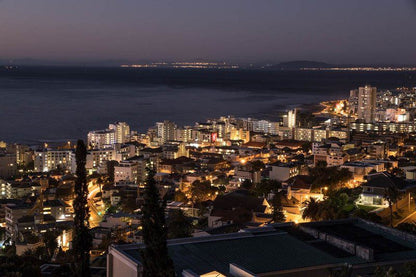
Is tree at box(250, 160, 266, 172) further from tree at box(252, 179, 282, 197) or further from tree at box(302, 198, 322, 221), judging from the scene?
tree at box(302, 198, 322, 221)

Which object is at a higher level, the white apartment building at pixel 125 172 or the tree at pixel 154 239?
the tree at pixel 154 239

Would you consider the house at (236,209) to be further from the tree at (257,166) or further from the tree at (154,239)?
the tree at (154,239)

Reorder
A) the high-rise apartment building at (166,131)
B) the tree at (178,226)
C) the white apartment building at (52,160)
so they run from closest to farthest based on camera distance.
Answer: the tree at (178,226)
the white apartment building at (52,160)
the high-rise apartment building at (166,131)

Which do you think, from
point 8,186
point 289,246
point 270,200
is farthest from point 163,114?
point 289,246

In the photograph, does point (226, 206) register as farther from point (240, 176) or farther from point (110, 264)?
point (110, 264)

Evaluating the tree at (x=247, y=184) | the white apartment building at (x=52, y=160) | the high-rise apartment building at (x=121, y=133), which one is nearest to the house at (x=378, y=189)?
the tree at (x=247, y=184)

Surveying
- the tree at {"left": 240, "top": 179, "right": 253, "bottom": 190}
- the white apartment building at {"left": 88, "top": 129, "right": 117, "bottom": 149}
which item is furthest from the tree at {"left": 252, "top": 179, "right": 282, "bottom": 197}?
the white apartment building at {"left": 88, "top": 129, "right": 117, "bottom": 149}
